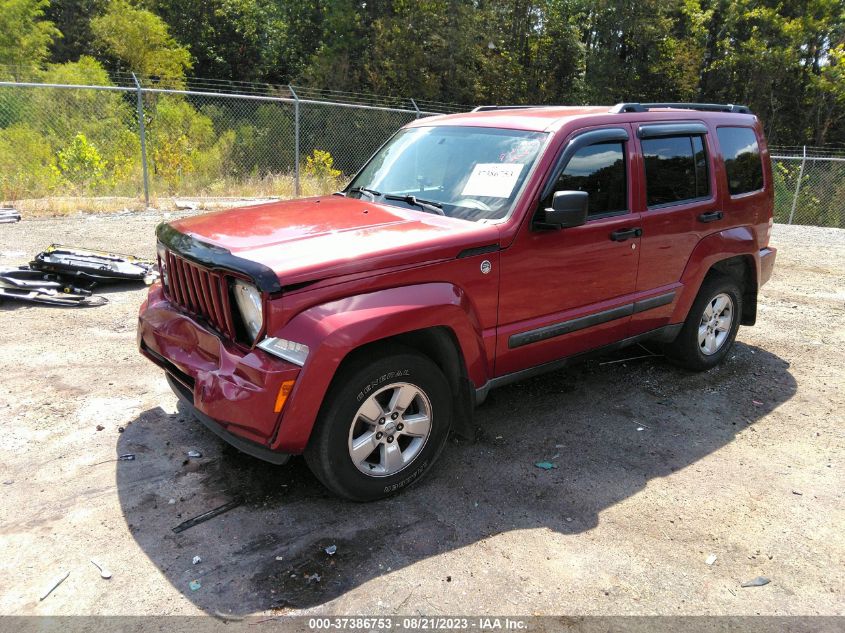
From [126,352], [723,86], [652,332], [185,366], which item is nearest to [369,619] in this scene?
[185,366]

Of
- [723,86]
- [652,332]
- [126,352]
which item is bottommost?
[126,352]

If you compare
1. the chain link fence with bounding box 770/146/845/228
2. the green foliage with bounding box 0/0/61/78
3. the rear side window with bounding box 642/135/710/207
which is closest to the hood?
the rear side window with bounding box 642/135/710/207

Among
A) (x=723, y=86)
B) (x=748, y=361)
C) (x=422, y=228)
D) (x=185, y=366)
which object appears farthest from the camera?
(x=723, y=86)

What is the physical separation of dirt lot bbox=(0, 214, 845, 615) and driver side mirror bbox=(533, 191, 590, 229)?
4.80 feet

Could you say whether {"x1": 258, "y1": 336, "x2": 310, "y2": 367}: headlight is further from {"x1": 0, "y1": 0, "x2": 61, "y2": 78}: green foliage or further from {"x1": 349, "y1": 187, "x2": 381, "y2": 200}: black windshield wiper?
{"x1": 0, "y1": 0, "x2": 61, "y2": 78}: green foliage

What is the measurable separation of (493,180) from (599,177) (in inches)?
30.8

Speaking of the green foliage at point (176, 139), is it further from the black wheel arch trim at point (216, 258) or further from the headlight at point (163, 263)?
the black wheel arch trim at point (216, 258)

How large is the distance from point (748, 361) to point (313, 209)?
4214 mm

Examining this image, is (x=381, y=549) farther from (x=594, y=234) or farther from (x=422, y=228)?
(x=594, y=234)

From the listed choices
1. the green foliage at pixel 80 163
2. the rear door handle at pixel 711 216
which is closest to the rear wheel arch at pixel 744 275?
the rear door handle at pixel 711 216

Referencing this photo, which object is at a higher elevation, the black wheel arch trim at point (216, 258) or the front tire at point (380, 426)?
the black wheel arch trim at point (216, 258)

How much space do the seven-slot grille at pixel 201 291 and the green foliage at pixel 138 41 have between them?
25614mm

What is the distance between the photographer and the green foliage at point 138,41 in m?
26.6

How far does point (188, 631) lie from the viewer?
2.54m
